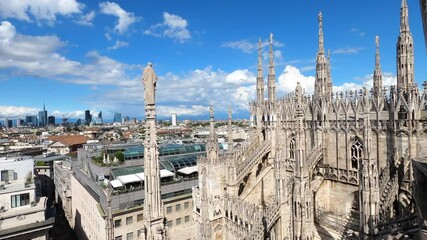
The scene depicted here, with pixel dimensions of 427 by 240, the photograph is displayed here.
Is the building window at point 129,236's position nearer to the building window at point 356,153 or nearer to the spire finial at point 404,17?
the building window at point 356,153

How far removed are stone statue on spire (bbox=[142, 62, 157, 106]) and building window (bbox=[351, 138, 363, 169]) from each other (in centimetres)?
1896

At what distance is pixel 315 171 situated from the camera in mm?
25453

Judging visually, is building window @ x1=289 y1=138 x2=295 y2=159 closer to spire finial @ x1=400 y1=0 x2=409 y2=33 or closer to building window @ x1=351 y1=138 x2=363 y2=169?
building window @ x1=351 y1=138 x2=363 y2=169

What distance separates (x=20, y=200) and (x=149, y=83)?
1317 inches

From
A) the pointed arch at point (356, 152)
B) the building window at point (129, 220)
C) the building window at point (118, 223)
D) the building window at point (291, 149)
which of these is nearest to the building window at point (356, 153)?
the pointed arch at point (356, 152)

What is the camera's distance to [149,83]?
8562 mm

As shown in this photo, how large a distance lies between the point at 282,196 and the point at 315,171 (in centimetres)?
818

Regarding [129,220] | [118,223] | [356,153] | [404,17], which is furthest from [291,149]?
[118,223]

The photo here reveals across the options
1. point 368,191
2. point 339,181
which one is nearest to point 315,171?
point 339,181

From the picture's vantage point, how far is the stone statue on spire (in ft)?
27.9

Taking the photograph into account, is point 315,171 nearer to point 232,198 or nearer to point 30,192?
point 232,198

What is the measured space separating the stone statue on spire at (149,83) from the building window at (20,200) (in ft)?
108

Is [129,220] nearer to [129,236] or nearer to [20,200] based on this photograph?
[129,236]

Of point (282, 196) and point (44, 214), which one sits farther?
point (44, 214)
